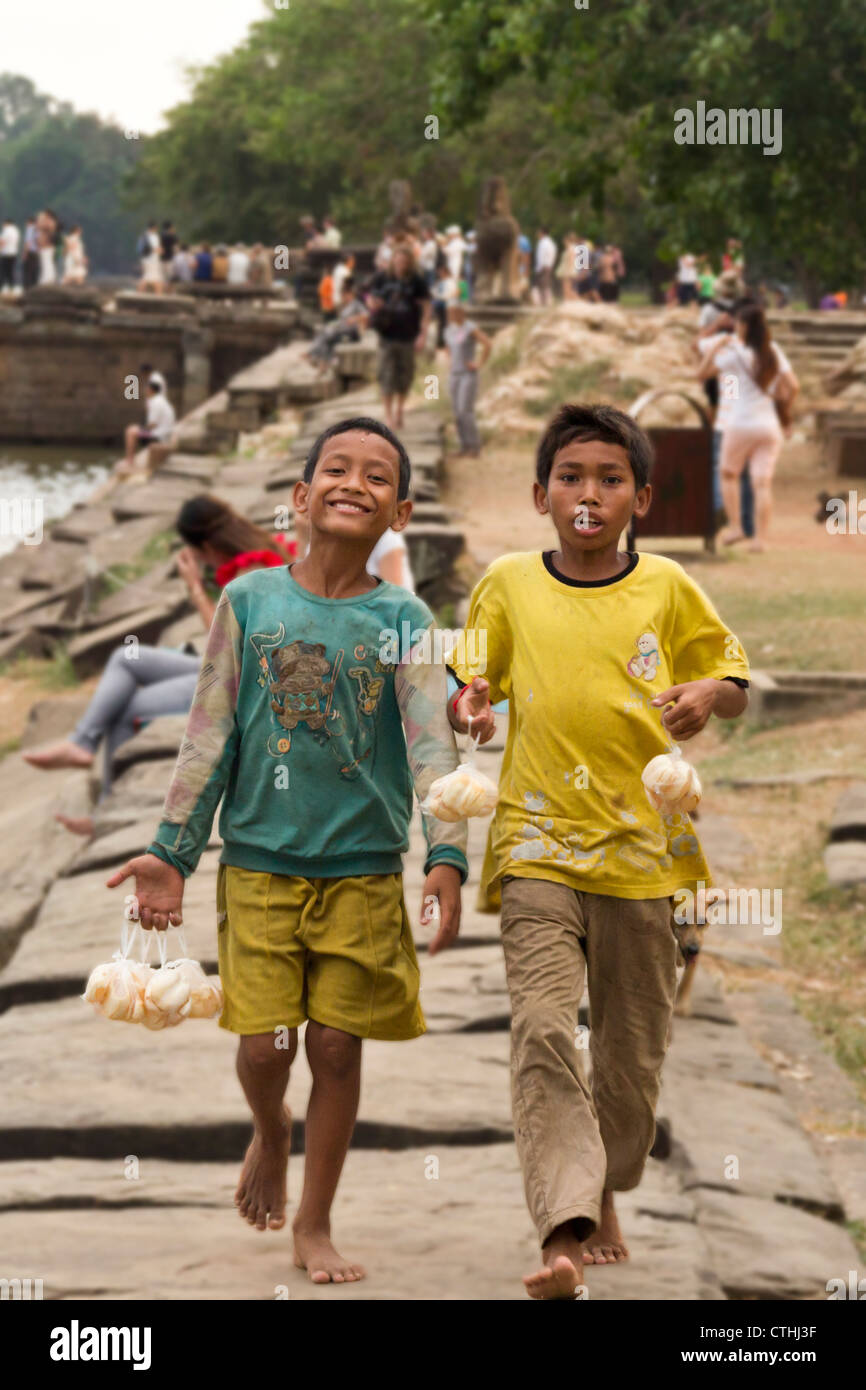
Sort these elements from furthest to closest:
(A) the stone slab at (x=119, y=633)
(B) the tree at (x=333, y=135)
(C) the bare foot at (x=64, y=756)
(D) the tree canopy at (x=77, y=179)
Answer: (D) the tree canopy at (x=77, y=179), (B) the tree at (x=333, y=135), (A) the stone slab at (x=119, y=633), (C) the bare foot at (x=64, y=756)

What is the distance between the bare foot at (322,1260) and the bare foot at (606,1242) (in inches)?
17.0

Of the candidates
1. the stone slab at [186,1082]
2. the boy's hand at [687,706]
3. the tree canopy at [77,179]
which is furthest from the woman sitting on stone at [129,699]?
the tree canopy at [77,179]

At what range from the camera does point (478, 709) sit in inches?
124

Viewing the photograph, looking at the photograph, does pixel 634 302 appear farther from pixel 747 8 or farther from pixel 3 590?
pixel 747 8

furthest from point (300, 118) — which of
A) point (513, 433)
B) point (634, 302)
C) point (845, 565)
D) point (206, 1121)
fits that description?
point (206, 1121)

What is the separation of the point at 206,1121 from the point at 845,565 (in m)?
9.24

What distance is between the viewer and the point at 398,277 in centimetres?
1523

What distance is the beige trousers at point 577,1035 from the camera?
119 inches

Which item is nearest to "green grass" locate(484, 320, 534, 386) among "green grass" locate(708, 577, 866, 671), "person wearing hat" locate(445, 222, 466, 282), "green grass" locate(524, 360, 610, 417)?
"green grass" locate(524, 360, 610, 417)

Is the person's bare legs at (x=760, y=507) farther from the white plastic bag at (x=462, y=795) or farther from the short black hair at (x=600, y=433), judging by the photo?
the white plastic bag at (x=462, y=795)

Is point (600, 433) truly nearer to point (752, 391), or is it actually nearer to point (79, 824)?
point (79, 824)

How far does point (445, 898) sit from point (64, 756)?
4.47m

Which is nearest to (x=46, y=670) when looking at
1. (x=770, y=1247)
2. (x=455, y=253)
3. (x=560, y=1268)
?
(x=770, y=1247)

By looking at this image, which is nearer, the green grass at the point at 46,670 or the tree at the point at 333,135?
the green grass at the point at 46,670
